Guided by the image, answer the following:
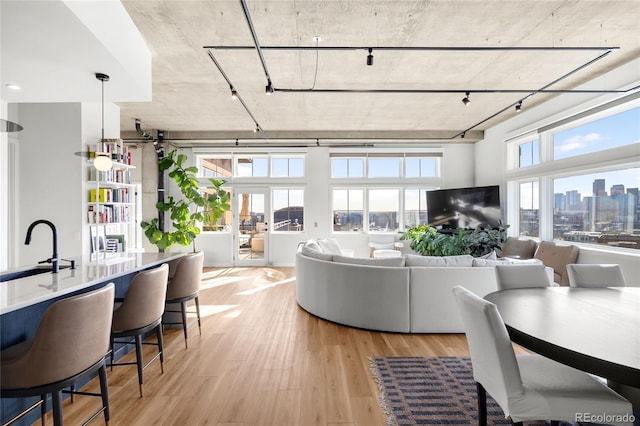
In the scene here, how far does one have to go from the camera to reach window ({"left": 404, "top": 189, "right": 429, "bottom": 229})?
824 cm

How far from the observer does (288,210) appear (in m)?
8.19

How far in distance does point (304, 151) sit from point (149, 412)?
6.64 meters

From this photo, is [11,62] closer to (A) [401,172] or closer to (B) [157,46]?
(B) [157,46]

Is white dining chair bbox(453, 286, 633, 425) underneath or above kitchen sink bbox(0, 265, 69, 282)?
underneath

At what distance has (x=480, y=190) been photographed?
7.00 meters

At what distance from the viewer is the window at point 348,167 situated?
8180 millimetres

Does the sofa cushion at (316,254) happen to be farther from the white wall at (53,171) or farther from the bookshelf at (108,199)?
the white wall at (53,171)

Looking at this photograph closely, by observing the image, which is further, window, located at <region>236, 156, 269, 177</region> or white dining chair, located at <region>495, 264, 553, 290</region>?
window, located at <region>236, 156, 269, 177</region>

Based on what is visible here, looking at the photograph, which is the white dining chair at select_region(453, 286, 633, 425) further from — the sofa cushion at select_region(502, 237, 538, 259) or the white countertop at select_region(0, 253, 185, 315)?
the sofa cushion at select_region(502, 237, 538, 259)

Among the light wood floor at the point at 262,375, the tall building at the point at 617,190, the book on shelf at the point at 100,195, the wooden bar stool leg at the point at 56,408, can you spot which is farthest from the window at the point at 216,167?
the tall building at the point at 617,190

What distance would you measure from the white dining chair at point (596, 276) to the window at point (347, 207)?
5.76 metres

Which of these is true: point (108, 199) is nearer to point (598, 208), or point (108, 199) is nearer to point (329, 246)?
point (329, 246)

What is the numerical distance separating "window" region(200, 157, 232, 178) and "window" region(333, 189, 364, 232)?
2.89 metres

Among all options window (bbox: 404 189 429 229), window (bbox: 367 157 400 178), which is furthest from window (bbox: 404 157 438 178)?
window (bbox: 404 189 429 229)
